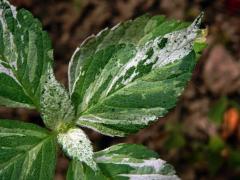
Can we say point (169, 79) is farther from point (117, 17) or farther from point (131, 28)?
point (117, 17)

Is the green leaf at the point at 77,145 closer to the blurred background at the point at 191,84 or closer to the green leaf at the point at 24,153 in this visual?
the green leaf at the point at 24,153

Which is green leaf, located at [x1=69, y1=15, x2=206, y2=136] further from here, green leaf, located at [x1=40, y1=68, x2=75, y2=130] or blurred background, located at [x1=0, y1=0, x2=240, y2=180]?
blurred background, located at [x1=0, y1=0, x2=240, y2=180]

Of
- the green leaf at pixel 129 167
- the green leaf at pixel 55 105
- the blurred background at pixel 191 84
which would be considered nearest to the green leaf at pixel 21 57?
the green leaf at pixel 55 105

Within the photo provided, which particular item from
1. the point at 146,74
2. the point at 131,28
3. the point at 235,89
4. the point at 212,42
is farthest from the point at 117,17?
the point at 146,74

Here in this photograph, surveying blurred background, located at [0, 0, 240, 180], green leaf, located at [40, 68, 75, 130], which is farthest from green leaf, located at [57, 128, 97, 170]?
blurred background, located at [0, 0, 240, 180]

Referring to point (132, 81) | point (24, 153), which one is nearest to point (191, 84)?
point (132, 81)

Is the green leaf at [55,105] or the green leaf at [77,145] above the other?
the green leaf at [55,105]

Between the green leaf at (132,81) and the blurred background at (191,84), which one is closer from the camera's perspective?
the green leaf at (132,81)
